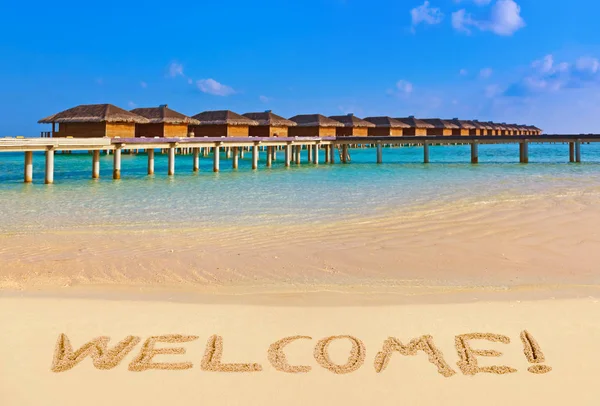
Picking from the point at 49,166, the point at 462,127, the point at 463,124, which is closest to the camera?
the point at 49,166

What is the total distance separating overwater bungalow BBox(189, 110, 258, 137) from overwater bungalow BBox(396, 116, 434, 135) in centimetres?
2342

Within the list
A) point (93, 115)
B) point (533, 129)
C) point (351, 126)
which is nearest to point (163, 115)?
point (93, 115)

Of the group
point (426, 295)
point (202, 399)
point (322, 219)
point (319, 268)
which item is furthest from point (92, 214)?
point (202, 399)

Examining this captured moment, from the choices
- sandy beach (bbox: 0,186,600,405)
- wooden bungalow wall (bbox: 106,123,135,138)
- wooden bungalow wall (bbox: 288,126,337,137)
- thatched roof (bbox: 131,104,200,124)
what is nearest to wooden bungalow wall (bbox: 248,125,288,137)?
wooden bungalow wall (bbox: 288,126,337,137)

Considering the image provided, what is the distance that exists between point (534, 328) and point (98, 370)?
3114mm

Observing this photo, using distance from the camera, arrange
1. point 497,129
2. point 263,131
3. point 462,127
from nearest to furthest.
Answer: point 263,131
point 462,127
point 497,129

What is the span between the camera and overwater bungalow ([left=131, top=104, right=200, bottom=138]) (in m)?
33.8

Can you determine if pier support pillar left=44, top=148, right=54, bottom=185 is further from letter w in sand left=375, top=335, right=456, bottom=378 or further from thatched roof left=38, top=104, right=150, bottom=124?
letter w in sand left=375, top=335, right=456, bottom=378

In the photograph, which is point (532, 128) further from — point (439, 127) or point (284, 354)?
point (284, 354)

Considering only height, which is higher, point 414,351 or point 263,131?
point 263,131

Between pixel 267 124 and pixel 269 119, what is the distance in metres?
0.76

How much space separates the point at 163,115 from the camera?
33.8m

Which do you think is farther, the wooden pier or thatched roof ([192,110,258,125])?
thatched roof ([192,110,258,125])

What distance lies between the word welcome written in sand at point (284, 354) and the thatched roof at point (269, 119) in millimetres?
36093
